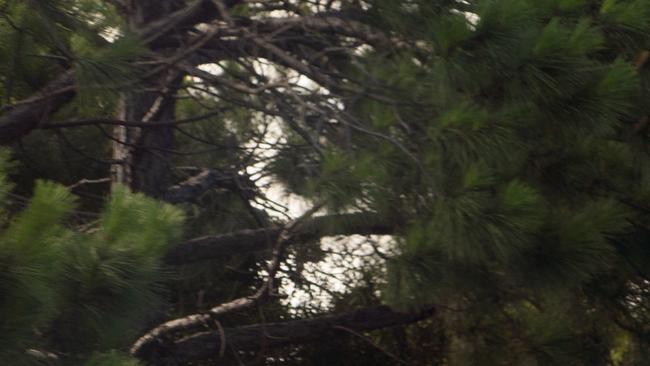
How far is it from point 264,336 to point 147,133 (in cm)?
116

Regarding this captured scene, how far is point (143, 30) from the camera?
5.06 meters

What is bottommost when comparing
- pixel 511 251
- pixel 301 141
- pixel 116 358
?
pixel 116 358

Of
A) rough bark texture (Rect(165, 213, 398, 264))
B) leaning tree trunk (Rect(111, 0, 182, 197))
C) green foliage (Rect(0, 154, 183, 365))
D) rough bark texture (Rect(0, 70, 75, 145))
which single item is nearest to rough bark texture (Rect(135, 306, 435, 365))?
rough bark texture (Rect(165, 213, 398, 264))

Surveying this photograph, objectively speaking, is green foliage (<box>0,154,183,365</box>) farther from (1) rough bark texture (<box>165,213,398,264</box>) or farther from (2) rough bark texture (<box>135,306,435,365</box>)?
(2) rough bark texture (<box>135,306,435,365</box>)

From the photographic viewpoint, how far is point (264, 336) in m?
6.11

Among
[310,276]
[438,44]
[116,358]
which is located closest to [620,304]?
[310,276]

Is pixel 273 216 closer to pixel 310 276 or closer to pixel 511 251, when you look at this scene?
pixel 310 276

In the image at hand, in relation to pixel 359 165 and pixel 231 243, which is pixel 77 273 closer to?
pixel 359 165

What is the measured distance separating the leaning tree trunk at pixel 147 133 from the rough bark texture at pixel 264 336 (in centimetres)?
73

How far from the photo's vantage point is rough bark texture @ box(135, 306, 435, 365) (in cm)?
577

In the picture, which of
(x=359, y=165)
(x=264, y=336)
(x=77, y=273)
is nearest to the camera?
(x=77, y=273)

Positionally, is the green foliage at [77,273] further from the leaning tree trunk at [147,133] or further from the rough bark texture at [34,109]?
the leaning tree trunk at [147,133]

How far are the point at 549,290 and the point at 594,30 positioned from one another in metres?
1.03

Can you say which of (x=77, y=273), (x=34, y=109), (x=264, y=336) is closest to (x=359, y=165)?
(x=77, y=273)
